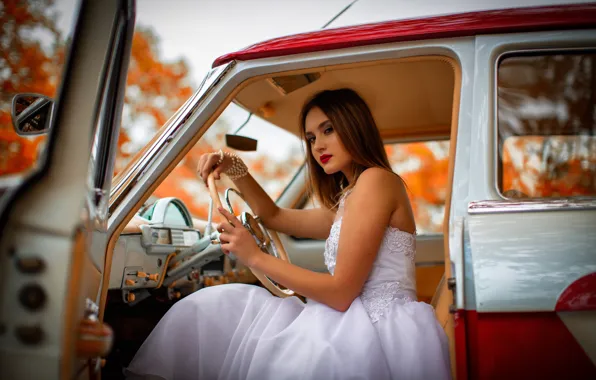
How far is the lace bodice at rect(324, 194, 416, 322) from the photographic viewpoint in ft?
6.11

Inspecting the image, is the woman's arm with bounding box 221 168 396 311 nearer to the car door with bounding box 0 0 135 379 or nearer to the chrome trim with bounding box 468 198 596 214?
the chrome trim with bounding box 468 198 596 214

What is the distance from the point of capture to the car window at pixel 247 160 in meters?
2.63

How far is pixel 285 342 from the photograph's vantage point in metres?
1.70

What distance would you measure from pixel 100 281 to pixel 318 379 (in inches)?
29.4

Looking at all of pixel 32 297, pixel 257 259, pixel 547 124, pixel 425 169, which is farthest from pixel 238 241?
pixel 425 169

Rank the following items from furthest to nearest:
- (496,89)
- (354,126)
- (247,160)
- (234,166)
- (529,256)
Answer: (247,160), (234,166), (354,126), (496,89), (529,256)

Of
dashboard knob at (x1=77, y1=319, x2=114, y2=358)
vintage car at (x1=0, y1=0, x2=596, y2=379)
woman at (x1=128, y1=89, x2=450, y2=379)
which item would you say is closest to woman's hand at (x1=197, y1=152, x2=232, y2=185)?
woman at (x1=128, y1=89, x2=450, y2=379)

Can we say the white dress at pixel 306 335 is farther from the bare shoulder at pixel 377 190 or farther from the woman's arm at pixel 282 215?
the woman's arm at pixel 282 215

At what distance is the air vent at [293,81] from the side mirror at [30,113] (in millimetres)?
989

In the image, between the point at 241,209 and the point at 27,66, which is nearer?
the point at 241,209

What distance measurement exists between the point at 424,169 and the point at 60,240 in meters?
3.58

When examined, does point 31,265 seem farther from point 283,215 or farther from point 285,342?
point 283,215

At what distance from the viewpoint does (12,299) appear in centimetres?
111

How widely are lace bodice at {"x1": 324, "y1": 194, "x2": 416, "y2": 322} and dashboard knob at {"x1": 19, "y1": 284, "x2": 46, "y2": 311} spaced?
1083mm
